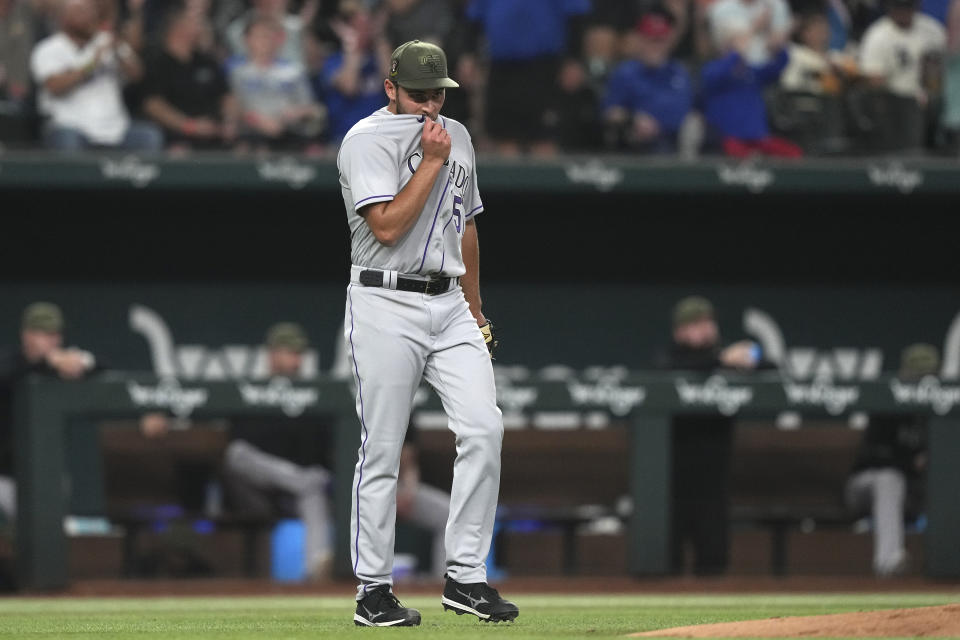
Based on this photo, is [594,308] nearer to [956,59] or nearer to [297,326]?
[297,326]

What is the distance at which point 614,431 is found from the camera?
8891mm

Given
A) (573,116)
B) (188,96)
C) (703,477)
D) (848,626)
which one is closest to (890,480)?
(703,477)

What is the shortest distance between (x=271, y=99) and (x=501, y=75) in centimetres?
150

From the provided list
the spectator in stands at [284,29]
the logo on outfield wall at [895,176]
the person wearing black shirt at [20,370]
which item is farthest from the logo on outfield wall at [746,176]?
the person wearing black shirt at [20,370]

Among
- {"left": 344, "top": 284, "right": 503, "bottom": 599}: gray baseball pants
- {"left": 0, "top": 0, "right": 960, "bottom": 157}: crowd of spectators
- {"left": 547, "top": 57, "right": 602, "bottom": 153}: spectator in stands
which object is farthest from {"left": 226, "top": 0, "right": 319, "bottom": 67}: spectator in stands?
{"left": 344, "top": 284, "right": 503, "bottom": 599}: gray baseball pants

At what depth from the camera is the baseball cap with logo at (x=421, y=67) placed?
4.71m

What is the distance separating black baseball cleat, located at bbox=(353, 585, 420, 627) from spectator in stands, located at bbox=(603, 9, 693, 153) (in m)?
6.25

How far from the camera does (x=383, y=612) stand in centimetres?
473

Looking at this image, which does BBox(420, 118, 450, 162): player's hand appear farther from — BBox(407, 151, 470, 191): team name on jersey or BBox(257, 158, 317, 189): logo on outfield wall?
BBox(257, 158, 317, 189): logo on outfield wall

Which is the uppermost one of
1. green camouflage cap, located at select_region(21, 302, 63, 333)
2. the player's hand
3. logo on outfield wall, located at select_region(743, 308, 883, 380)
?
the player's hand

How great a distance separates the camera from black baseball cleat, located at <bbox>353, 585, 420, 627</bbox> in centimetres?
471

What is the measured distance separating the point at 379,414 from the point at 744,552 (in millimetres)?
4686

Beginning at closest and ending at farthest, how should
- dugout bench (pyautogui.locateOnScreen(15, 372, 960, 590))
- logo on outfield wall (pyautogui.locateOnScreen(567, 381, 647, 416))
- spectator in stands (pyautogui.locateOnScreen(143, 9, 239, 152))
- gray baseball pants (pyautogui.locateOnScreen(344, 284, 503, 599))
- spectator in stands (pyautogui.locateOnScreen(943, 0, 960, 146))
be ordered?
gray baseball pants (pyautogui.locateOnScreen(344, 284, 503, 599)) < dugout bench (pyautogui.locateOnScreen(15, 372, 960, 590)) < logo on outfield wall (pyautogui.locateOnScreen(567, 381, 647, 416)) < spectator in stands (pyautogui.locateOnScreen(143, 9, 239, 152)) < spectator in stands (pyautogui.locateOnScreen(943, 0, 960, 146))

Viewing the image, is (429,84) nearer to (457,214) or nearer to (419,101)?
(419,101)
